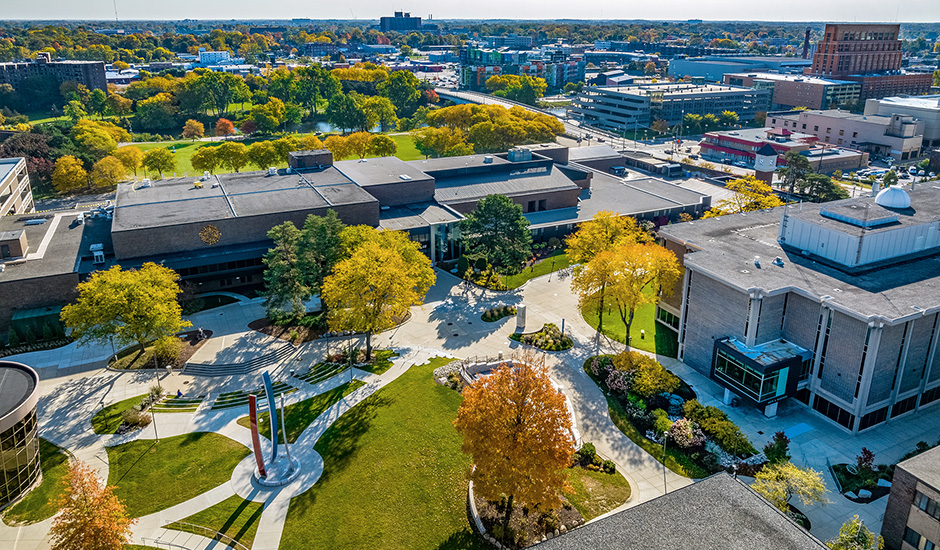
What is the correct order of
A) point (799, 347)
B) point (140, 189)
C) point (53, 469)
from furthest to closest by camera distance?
point (140, 189) → point (799, 347) → point (53, 469)

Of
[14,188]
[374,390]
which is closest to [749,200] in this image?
[374,390]

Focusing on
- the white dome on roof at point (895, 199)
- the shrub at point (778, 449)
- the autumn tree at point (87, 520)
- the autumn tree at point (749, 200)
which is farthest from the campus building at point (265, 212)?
the shrub at point (778, 449)

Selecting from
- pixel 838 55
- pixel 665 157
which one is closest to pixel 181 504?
pixel 665 157

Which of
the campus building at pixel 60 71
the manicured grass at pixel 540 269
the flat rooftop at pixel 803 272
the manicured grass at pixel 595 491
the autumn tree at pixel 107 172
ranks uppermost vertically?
the campus building at pixel 60 71

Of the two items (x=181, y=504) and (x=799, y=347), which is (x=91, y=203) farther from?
(x=799, y=347)

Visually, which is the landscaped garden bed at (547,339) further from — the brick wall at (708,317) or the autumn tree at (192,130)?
the autumn tree at (192,130)
